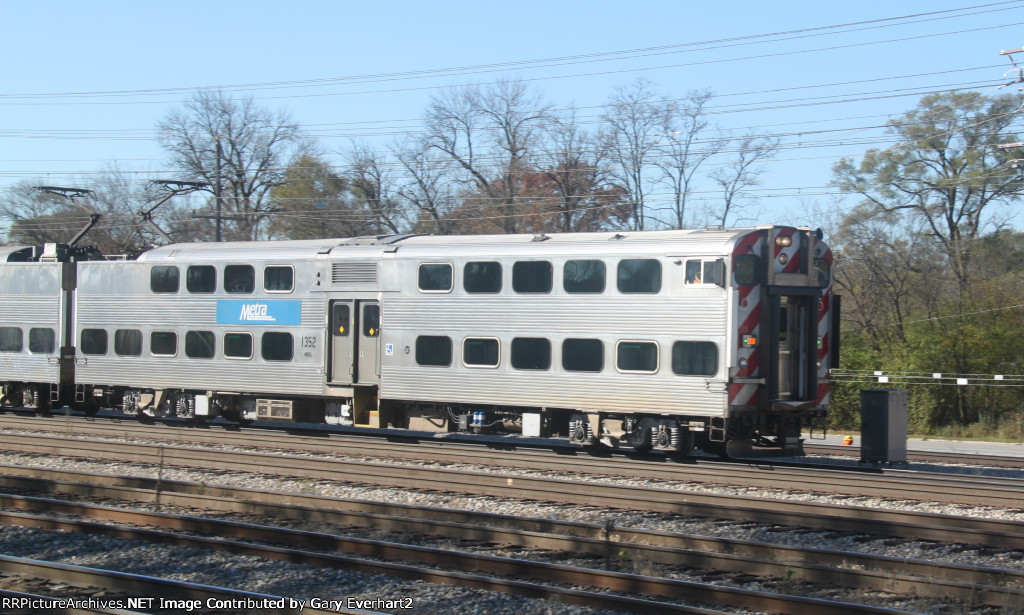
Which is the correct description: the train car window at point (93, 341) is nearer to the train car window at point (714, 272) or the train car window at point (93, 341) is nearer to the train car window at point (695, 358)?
the train car window at point (695, 358)

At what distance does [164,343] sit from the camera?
19984mm

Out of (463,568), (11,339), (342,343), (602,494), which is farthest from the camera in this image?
(11,339)

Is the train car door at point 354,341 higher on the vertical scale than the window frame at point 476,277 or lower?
lower

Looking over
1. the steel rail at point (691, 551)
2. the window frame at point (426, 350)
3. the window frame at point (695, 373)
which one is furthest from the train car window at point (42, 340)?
the window frame at point (695, 373)

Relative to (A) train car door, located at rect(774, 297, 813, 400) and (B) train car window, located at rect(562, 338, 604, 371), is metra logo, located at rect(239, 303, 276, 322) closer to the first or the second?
(B) train car window, located at rect(562, 338, 604, 371)

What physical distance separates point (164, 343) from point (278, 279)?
10.9 ft

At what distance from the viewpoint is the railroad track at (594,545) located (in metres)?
8.14

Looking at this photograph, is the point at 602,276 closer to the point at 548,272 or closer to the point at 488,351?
the point at 548,272

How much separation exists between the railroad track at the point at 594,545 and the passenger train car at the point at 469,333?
4.95 metres

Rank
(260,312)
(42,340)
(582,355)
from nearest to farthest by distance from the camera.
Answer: (582,355)
(260,312)
(42,340)

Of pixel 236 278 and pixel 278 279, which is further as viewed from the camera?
pixel 236 278

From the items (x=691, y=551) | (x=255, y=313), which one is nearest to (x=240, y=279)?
(x=255, y=313)

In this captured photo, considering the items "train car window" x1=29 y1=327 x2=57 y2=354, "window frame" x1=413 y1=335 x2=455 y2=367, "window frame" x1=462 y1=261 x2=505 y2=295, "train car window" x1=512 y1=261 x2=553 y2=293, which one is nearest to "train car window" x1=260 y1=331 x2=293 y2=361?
"window frame" x1=413 y1=335 x2=455 y2=367

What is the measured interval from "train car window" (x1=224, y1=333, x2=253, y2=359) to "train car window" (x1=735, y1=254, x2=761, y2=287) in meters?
9.74
